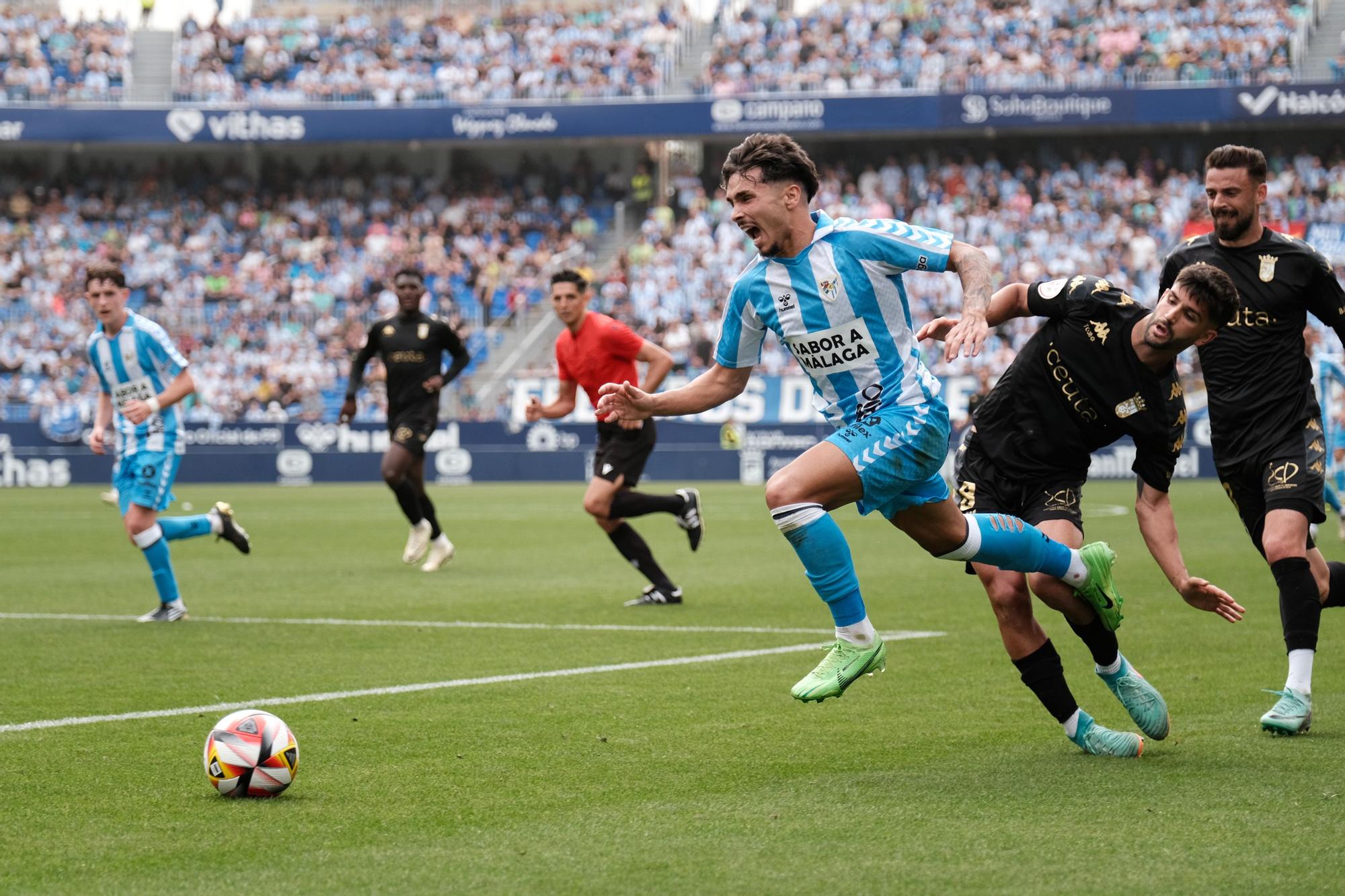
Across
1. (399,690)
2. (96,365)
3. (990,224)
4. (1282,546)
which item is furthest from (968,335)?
(990,224)

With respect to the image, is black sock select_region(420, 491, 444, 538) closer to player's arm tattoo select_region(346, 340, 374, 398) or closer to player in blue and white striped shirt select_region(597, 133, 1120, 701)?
player's arm tattoo select_region(346, 340, 374, 398)

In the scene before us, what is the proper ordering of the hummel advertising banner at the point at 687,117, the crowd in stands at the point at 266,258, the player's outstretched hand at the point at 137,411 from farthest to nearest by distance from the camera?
the hummel advertising banner at the point at 687,117 → the crowd in stands at the point at 266,258 → the player's outstretched hand at the point at 137,411

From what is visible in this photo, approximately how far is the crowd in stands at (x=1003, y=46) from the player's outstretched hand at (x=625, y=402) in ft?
110

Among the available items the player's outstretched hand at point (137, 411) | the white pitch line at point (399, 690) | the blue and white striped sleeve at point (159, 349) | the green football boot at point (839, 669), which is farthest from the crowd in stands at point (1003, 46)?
the green football boot at point (839, 669)

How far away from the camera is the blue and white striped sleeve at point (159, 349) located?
10992 mm

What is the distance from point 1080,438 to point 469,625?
207 inches

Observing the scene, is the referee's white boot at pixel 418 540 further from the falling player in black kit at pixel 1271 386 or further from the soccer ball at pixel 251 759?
the soccer ball at pixel 251 759

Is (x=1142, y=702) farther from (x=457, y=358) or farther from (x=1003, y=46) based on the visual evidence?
(x=1003, y=46)

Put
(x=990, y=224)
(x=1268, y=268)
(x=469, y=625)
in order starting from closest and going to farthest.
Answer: (x=1268, y=268) → (x=469, y=625) → (x=990, y=224)

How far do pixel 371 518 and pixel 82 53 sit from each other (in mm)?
27289

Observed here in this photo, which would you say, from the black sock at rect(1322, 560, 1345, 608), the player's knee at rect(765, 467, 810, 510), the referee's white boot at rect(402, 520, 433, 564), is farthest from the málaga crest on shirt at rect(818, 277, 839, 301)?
the referee's white boot at rect(402, 520, 433, 564)

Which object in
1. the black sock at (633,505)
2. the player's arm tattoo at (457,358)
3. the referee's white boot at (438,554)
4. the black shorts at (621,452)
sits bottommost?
the referee's white boot at (438,554)

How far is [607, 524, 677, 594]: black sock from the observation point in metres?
11.8

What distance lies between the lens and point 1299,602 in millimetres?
6488
